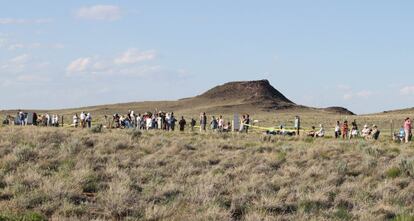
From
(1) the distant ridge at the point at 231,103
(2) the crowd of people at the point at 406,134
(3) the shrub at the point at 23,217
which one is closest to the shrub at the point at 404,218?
(3) the shrub at the point at 23,217

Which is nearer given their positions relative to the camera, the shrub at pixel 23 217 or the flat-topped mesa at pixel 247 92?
the shrub at pixel 23 217

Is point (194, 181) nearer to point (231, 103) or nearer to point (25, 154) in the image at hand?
point (25, 154)

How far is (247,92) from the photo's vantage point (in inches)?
6378

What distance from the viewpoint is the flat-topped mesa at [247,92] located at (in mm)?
157575

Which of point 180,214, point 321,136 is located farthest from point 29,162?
point 321,136

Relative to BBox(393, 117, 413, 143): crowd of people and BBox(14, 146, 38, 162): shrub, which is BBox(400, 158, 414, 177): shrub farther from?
BBox(393, 117, 413, 143): crowd of people

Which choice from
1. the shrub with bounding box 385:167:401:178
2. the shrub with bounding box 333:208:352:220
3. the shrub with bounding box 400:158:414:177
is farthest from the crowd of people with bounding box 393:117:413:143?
the shrub with bounding box 333:208:352:220

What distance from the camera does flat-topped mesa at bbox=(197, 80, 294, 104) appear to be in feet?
517

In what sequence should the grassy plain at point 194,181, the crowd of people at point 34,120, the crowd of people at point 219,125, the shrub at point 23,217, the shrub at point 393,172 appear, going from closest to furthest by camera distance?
1. the shrub at point 23,217
2. the grassy plain at point 194,181
3. the shrub at point 393,172
4. the crowd of people at point 219,125
5. the crowd of people at point 34,120

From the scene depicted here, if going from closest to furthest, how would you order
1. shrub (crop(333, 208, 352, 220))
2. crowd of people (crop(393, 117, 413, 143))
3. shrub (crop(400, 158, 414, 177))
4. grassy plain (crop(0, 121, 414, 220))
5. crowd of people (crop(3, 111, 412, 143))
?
grassy plain (crop(0, 121, 414, 220)) → shrub (crop(333, 208, 352, 220)) → shrub (crop(400, 158, 414, 177)) → crowd of people (crop(393, 117, 413, 143)) → crowd of people (crop(3, 111, 412, 143))

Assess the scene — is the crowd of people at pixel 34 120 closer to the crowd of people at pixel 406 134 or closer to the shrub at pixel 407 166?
the crowd of people at pixel 406 134

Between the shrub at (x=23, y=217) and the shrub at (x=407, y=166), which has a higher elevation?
the shrub at (x=407, y=166)

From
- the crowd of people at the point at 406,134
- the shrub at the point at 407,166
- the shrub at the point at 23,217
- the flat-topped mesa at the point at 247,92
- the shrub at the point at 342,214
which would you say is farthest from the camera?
the flat-topped mesa at the point at 247,92

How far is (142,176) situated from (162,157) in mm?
3963
